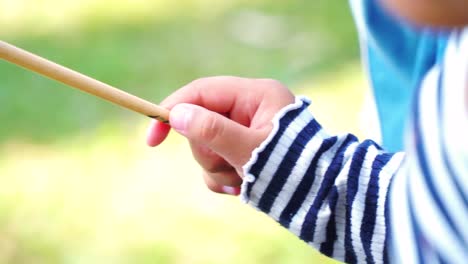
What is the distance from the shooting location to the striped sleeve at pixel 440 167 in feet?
1.66

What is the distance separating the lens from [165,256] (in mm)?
1163

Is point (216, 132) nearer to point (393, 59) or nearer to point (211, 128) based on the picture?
point (211, 128)

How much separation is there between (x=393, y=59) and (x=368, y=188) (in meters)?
0.16

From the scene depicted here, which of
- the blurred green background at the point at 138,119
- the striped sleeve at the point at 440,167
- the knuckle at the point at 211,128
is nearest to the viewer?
the striped sleeve at the point at 440,167

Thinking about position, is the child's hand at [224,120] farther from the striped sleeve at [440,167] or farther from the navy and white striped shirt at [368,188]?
the striped sleeve at [440,167]

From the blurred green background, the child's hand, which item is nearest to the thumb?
the child's hand

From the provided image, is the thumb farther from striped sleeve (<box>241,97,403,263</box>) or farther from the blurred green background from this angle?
the blurred green background

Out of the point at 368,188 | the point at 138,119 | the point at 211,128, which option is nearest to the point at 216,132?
the point at 211,128

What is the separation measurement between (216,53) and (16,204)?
1.45 ft

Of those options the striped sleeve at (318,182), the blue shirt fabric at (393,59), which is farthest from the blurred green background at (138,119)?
the striped sleeve at (318,182)

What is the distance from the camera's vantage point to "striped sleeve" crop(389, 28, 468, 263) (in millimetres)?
507

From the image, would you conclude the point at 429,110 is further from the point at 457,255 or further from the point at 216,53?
the point at 216,53

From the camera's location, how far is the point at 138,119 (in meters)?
1.39

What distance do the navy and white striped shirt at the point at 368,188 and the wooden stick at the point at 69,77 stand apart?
84 millimetres
